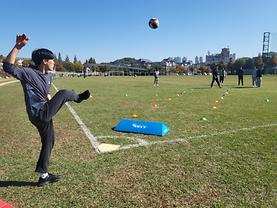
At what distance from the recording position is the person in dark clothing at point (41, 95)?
3.53 meters

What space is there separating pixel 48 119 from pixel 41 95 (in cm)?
34

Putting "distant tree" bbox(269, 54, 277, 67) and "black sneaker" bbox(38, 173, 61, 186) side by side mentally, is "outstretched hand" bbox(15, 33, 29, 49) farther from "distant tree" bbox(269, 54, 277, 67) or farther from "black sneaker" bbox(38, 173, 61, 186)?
"distant tree" bbox(269, 54, 277, 67)

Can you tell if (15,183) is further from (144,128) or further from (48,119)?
(144,128)

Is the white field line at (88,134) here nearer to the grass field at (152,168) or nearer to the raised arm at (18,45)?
the grass field at (152,168)

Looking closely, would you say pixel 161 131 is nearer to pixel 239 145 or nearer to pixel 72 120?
pixel 239 145

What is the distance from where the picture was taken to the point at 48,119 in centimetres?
377

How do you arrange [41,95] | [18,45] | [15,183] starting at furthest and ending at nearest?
[15,183] → [41,95] → [18,45]

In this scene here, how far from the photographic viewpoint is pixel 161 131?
6.46 metres

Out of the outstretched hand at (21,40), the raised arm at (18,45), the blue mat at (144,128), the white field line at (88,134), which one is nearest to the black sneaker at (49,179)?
the white field line at (88,134)

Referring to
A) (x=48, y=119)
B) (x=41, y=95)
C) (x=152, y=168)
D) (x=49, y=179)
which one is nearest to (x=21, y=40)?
(x=41, y=95)

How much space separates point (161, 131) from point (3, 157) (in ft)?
10.8

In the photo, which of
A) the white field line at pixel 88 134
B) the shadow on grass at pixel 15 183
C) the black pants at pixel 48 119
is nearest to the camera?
the black pants at pixel 48 119

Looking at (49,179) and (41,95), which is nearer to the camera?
(41,95)

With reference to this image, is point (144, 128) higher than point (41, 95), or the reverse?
point (41, 95)
